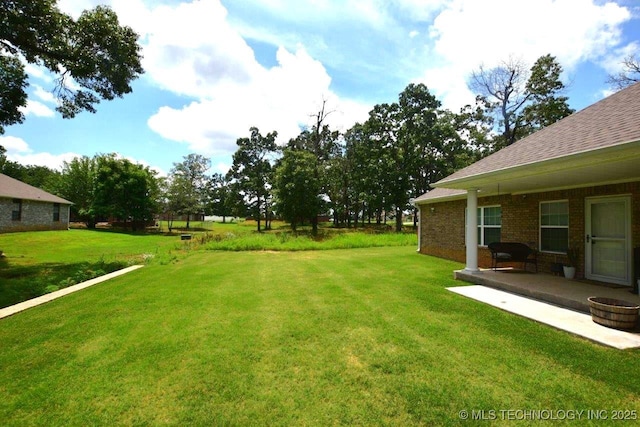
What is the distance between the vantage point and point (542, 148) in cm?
614

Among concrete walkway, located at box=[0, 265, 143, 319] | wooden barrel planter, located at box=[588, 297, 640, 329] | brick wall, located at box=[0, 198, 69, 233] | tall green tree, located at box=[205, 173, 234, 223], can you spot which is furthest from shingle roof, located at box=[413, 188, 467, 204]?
tall green tree, located at box=[205, 173, 234, 223]

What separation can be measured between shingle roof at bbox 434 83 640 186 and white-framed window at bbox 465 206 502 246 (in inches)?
123

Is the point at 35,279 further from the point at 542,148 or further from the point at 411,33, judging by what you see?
the point at 411,33

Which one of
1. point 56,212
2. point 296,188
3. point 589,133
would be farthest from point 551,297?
point 56,212

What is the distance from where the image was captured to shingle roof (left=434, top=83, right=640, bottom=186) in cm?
461

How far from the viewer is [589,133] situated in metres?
5.47

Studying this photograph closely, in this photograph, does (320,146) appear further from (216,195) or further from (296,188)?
(216,195)

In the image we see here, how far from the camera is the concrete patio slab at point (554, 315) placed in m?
3.94

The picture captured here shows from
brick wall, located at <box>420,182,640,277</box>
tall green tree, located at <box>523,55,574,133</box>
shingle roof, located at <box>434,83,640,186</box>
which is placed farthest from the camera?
tall green tree, located at <box>523,55,574,133</box>

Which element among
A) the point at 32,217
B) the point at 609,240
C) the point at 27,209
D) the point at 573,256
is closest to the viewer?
the point at 609,240

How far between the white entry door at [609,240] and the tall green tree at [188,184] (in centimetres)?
3614

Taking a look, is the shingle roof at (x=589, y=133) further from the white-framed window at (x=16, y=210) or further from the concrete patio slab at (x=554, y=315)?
the white-framed window at (x=16, y=210)

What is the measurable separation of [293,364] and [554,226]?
841cm

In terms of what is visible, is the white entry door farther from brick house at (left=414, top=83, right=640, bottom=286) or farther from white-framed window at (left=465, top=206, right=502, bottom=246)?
white-framed window at (left=465, top=206, right=502, bottom=246)
